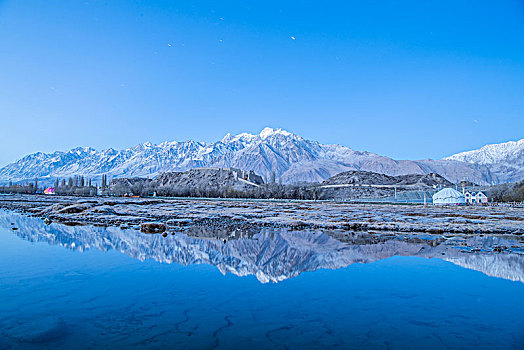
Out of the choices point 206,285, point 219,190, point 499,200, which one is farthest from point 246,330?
point 219,190

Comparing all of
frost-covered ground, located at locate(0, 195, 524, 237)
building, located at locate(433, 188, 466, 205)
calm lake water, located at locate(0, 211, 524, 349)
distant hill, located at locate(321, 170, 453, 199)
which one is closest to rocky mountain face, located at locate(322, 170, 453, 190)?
distant hill, located at locate(321, 170, 453, 199)

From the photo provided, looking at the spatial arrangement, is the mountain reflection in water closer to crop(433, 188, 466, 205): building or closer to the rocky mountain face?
crop(433, 188, 466, 205): building

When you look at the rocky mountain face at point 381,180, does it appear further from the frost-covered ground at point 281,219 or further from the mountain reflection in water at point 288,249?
the mountain reflection in water at point 288,249

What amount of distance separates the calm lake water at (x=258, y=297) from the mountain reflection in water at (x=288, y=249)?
0.09 m

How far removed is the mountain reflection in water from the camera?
39.8 feet

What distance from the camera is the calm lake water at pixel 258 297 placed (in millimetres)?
6301

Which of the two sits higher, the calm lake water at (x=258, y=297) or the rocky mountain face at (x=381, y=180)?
the rocky mountain face at (x=381, y=180)

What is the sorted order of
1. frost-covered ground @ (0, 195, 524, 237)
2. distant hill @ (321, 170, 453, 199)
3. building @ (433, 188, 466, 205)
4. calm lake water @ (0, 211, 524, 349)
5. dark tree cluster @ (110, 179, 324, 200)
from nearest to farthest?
calm lake water @ (0, 211, 524, 349) < frost-covered ground @ (0, 195, 524, 237) < building @ (433, 188, 466, 205) < dark tree cluster @ (110, 179, 324, 200) < distant hill @ (321, 170, 453, 199)

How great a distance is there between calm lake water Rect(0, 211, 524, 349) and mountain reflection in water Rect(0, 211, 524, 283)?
0.30 ft

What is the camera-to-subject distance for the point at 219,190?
Result: 16262cm

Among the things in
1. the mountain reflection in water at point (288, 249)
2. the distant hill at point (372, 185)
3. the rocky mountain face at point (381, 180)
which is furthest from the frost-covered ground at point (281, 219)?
the rocky mountain face at point (381, 180)

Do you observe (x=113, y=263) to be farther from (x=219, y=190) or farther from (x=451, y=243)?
(x=219, y=190)

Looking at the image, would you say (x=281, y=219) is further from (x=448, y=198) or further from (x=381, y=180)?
(x=381, y=180)

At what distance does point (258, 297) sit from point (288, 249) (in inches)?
273
